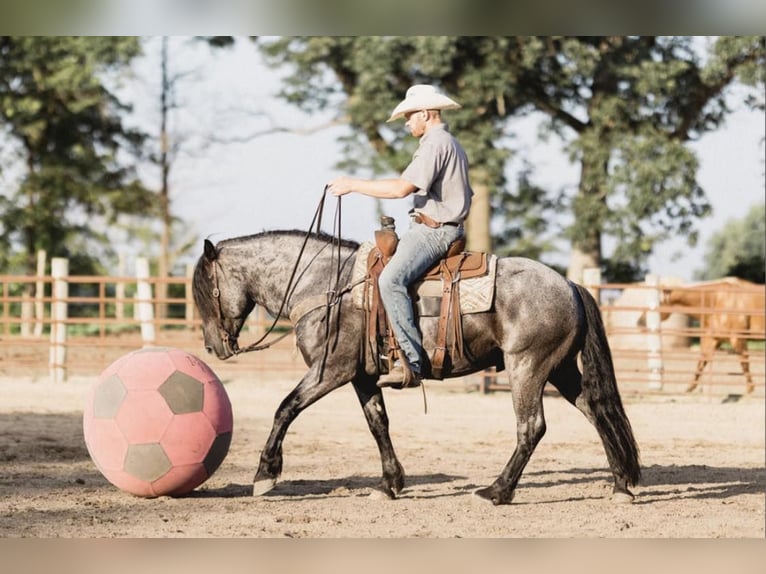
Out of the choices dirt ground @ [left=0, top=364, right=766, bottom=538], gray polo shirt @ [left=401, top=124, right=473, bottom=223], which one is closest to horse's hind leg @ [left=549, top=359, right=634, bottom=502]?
dirt ground @ [left=0, top=364, right=766, bottom=538]

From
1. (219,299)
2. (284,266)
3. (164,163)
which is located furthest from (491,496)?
(164,163)

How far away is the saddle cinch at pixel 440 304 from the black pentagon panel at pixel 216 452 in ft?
3.51

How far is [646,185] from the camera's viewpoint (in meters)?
22.0

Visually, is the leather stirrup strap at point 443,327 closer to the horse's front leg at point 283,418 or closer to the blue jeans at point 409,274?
the blue jeans at point 409,274

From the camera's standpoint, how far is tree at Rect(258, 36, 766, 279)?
869 inches

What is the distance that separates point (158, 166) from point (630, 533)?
24.7 meters

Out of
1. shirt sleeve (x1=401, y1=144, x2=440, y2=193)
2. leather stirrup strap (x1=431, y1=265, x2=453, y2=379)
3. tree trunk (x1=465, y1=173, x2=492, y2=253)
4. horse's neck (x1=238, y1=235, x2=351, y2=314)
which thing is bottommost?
leather stirrup strap (x1=431, y1=265, x2=453, y2=379)

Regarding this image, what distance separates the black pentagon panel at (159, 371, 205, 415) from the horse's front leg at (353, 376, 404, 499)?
3.33ft

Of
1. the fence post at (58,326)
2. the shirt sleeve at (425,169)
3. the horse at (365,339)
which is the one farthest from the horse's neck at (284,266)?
the fence post at (58,326)

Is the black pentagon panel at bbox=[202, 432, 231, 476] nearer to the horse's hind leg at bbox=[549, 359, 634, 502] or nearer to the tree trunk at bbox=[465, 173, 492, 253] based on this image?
the horse's hind leg at bbox=[549, 359, 634, 502]

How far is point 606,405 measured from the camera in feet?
23.1

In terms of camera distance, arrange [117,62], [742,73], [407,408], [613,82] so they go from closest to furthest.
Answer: [407,408] → [742,73] → [613,82] → [117,62]

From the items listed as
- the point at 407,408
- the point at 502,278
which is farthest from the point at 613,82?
the point at 502,278

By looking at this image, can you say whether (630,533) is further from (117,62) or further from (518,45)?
(117,62)
